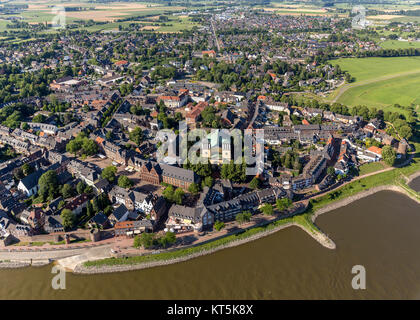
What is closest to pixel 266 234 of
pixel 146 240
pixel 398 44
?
pixel 146 240

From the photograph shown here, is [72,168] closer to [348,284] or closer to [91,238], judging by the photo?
[91,238]

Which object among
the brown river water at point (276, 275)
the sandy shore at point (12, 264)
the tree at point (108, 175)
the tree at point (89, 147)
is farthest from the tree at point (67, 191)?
the tree at point (89, 147)

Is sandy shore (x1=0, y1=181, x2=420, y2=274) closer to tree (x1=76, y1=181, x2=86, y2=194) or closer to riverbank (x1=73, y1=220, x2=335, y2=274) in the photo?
riverbank (x1=73, y1=220, x2=335, y2=274)

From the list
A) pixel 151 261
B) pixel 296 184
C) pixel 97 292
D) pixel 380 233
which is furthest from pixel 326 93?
pixel 97 292

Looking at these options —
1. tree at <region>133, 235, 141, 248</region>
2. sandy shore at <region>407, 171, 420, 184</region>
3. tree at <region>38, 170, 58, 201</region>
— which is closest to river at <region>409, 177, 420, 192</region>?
sandy shore at <region>407, 171, 420, 184</region>

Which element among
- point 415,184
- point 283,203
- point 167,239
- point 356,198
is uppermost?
point 283,203

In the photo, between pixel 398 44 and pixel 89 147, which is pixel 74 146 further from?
pixel 398 44
